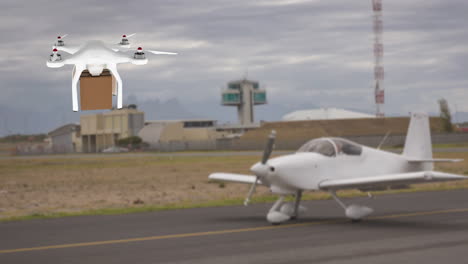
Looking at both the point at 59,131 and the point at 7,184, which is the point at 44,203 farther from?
the point at 59,131

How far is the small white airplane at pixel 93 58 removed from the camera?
16.8ft

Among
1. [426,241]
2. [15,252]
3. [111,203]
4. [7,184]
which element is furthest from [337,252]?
[7,184]

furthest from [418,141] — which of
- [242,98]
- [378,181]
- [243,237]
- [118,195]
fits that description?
[242,98]

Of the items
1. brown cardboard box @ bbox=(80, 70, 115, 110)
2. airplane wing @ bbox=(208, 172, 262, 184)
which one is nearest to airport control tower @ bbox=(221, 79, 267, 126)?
airplane wing @ bbox=(208, 172, 262, 184)

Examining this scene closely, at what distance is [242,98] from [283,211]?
519ft

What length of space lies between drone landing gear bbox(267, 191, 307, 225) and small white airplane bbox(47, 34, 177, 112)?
10.9 m

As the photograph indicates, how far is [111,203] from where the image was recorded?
2434 centimetres

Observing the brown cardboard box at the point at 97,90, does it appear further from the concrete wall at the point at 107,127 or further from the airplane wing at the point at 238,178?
the concrete wall at the point at 107,127

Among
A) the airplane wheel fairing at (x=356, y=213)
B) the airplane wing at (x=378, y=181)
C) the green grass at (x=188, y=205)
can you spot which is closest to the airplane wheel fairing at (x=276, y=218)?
the airplane wing at (x=378, y=181)

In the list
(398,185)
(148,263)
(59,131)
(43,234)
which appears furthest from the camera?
(59,131)

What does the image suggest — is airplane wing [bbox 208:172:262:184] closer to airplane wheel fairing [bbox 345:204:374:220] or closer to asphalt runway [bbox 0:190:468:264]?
asphalt runway [bbox 0:190:468:264]

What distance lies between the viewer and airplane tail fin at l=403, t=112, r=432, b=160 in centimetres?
1866

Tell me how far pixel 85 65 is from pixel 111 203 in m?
19.7

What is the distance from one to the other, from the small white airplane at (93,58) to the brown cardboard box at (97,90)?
0.09m
